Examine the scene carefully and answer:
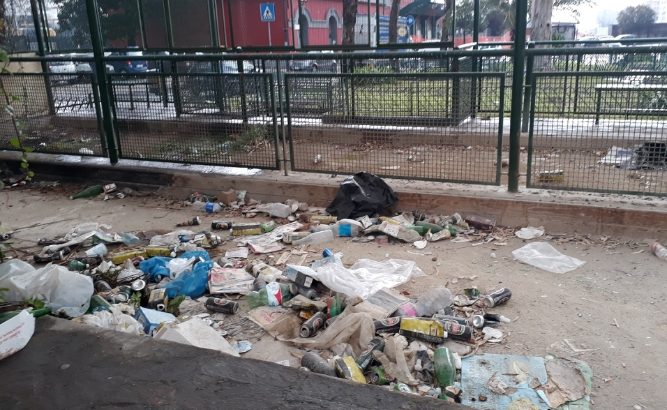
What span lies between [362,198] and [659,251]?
2488 mm

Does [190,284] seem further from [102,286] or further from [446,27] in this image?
[446,27]

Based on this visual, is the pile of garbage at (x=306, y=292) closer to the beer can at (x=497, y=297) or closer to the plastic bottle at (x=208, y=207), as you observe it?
the beer can at (x=497, y=297)

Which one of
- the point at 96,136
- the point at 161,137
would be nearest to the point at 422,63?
the point at 161,137

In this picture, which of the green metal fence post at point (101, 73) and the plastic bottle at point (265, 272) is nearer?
the plastic bottle at point (265, 272)

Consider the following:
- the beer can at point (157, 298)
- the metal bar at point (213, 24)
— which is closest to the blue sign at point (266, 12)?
the metal bar at point (213, 24)

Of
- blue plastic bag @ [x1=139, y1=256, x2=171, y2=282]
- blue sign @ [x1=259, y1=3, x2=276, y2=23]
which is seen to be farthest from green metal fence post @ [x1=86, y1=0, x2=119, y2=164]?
blue sign @ [x1=259, y1=3, x2=276, y2=23]

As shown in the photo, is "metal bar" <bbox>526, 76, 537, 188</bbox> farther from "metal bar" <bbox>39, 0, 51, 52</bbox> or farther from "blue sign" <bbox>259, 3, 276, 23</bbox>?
"metal bar" <bbox>39, 0, 51, 52</bbox>

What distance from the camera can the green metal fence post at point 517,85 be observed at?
4.85 m

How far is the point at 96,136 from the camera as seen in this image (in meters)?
7.31

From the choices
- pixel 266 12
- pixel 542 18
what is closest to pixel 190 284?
pixel 266 12

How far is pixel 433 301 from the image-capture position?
367 cm

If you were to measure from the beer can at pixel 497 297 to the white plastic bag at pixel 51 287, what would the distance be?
8.59 feet

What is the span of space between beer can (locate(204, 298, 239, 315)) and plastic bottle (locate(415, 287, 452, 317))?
119 centimetres

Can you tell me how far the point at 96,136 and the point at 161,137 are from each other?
114 centimetres
